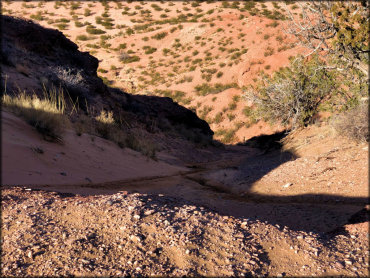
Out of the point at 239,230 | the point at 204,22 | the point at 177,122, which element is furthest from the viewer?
the point at 204,22

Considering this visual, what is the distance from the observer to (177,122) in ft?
65.3

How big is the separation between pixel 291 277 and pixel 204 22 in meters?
44.2

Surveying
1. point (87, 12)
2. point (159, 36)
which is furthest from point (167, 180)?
point (87, 12)

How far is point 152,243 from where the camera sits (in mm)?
2990

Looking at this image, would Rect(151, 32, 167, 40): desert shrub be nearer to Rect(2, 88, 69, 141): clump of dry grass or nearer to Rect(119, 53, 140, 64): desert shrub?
Rect(119, 53, 140, 64): desert shrub

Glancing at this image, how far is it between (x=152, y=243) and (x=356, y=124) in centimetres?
640

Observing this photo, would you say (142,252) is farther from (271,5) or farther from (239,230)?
(271,5)

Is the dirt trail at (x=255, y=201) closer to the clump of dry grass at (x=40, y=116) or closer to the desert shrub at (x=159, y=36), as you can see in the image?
the clump of dry grass at (x=40, y=116)

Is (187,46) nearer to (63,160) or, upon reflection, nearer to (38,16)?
(38,16)

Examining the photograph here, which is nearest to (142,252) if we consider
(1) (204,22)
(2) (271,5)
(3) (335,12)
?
(3) (335,12)

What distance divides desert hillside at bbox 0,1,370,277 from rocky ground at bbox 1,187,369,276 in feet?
0.05

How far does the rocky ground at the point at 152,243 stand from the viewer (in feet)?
8.55

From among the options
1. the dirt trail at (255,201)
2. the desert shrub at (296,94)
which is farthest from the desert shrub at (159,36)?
the dirt trail at (255,201)

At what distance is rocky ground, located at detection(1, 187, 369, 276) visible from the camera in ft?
8.55
